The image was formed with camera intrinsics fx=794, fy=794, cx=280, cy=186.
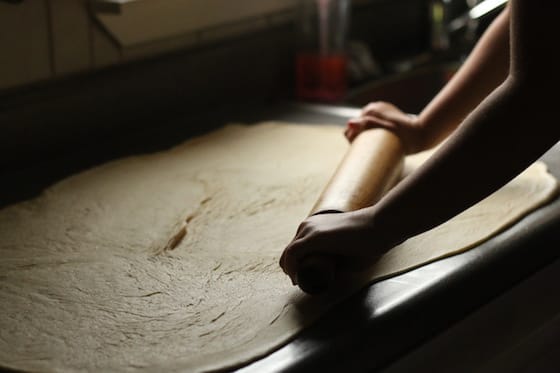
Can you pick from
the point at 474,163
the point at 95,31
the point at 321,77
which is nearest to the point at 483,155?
the point at 474,163

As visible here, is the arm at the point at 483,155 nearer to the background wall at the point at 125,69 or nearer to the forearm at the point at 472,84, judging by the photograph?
the forearm at the point at 472,84

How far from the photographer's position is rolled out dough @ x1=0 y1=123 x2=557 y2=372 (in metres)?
0.87

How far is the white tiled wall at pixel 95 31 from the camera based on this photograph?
1.38m

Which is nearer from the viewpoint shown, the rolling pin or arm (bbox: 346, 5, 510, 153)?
the rolling pin

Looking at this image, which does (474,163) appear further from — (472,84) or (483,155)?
(472,84)

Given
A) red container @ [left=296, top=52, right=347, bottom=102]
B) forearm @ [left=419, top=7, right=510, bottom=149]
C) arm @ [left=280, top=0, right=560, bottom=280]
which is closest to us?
arm @ [left=280, top=0, right=560, bottom=280]

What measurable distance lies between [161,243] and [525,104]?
21.4 inches

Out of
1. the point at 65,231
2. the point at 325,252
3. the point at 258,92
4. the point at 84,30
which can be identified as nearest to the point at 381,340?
the point at 325,252

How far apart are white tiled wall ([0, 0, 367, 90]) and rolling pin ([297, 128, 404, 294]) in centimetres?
52

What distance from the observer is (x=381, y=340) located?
0.87m

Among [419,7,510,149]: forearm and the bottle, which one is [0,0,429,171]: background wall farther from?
[419,7,510,149]: forearm

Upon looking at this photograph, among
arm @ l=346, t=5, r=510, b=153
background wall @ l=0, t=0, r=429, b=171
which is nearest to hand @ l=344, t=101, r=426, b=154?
arm @ l=346, t=5, r=510, b=153

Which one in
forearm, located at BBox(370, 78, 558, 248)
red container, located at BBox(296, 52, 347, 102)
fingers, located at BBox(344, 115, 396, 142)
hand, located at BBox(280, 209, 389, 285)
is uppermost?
forearm, located at BBox(370, 78, 558, 248)

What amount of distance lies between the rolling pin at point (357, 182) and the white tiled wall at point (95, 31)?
52cm
